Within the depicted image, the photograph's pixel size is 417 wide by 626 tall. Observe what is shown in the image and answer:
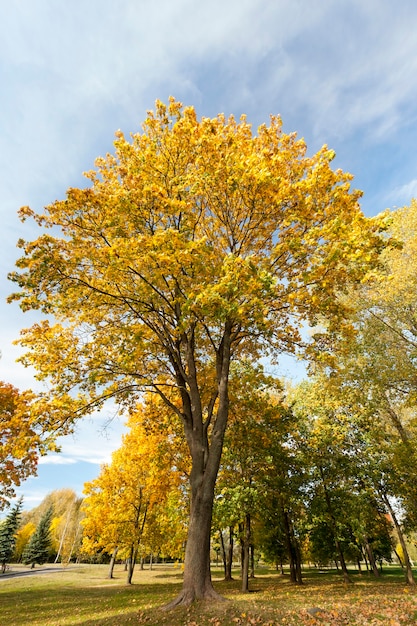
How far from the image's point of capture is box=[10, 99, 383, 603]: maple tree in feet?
25.6

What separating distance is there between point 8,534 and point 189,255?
162 feet

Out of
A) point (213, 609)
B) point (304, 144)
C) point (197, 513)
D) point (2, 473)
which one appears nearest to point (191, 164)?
point (304, 144)

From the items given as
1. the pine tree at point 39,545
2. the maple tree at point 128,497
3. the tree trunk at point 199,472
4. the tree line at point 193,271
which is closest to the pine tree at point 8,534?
the pine tree at point 39,545

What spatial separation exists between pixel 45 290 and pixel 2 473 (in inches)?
470

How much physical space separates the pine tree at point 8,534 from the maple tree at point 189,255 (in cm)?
4285

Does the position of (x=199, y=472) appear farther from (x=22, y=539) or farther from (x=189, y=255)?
(x=22, y=539)

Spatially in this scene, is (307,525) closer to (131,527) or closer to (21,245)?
(131,527)

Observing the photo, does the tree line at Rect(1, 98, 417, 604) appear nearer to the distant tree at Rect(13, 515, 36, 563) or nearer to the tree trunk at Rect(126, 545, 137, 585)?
the tree trunk at Rect(126, 545, 137, 585)

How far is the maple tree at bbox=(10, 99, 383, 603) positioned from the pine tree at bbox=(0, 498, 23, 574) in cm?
4285

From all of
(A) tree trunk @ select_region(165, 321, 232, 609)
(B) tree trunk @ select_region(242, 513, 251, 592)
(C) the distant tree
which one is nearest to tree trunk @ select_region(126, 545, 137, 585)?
(B) tree trunk @ select_region(242, 513, 251, 592)

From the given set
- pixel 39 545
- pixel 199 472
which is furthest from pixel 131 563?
pixel 39 545

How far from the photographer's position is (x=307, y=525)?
19297 millimetres

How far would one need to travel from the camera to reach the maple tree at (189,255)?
779 cm

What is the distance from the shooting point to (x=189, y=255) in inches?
288
